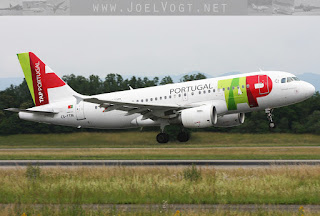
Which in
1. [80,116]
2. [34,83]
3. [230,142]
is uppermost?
[34,83]

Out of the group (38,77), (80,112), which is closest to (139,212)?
(80,112)

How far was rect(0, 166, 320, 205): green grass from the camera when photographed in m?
15.6

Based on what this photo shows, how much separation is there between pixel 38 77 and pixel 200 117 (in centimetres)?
1627

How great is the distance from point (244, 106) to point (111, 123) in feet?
36.0

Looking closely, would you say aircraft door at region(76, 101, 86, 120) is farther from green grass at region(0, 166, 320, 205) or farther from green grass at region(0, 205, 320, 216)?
green grass at region(0, 205, 320, 216)

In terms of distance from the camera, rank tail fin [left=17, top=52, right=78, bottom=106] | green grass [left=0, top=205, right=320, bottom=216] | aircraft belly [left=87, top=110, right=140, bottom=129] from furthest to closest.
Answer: tail fin [left=17, top=52, right=78, bottom=106]
aircraft belly [left=87, top=110, right=140, bottom=129]
green grass [left=0, top=205, right=320, bottom=216]

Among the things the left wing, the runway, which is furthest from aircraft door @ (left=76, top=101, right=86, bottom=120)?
the runway

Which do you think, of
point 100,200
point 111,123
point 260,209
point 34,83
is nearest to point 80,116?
point 111,123

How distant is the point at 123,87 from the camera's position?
2591 inches

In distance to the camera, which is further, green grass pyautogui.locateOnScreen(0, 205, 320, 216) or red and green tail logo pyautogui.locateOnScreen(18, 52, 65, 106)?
red and green tail logo pyautogui.locateOnScreen(18, 52, 65, 106)

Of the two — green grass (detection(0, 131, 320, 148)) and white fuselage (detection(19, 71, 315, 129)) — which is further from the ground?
white fuselage (detection(19, 71, 315, 129))

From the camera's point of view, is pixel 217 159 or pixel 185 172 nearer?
pixel 185 172

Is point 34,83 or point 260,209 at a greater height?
point 34,83

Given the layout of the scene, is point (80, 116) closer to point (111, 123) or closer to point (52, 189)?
point (111, 123)
